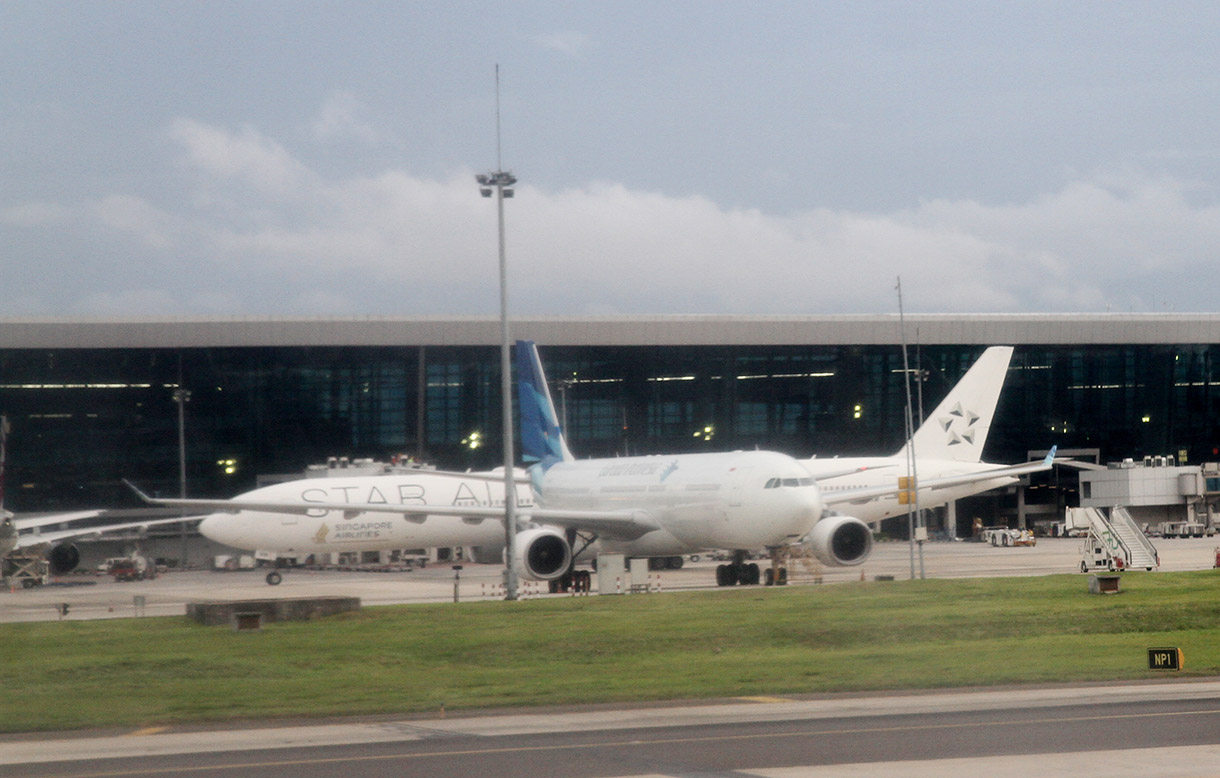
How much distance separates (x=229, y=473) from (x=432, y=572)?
26.7 metres

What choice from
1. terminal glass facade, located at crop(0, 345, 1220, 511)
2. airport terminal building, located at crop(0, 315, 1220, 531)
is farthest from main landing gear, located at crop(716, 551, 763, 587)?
airport terminal building, located at crop(0, 315, 1220, 531)

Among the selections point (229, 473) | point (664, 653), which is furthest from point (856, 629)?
point (229, 473)

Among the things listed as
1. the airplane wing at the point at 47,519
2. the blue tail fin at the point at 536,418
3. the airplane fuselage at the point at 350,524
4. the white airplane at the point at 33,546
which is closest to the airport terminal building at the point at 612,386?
the airplane wing at the point at 47,519

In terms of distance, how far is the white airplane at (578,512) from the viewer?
4062 cm

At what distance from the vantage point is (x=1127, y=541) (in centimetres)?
4725

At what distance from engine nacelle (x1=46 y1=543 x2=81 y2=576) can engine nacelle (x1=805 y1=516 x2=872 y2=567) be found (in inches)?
1514

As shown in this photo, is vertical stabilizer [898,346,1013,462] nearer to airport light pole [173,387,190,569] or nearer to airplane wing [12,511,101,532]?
airport light pole [173,387,190,569]

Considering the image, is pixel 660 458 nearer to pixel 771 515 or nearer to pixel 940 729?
pixel 771 515

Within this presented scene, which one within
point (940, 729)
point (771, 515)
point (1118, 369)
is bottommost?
point (940, 729)

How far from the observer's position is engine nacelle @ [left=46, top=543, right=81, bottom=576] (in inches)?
2467

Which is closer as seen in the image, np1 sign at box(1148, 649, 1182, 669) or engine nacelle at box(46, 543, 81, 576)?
np1 sign at box(1148, 649, 1182, 669)

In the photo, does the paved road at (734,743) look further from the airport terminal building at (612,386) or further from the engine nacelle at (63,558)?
the airport terminal building at (612,386)

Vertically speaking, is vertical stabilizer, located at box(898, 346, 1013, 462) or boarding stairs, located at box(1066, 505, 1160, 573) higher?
vertical stabilizer, located at box(898, 346, 1013, 462)

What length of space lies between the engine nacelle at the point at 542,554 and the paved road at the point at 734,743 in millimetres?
22261
